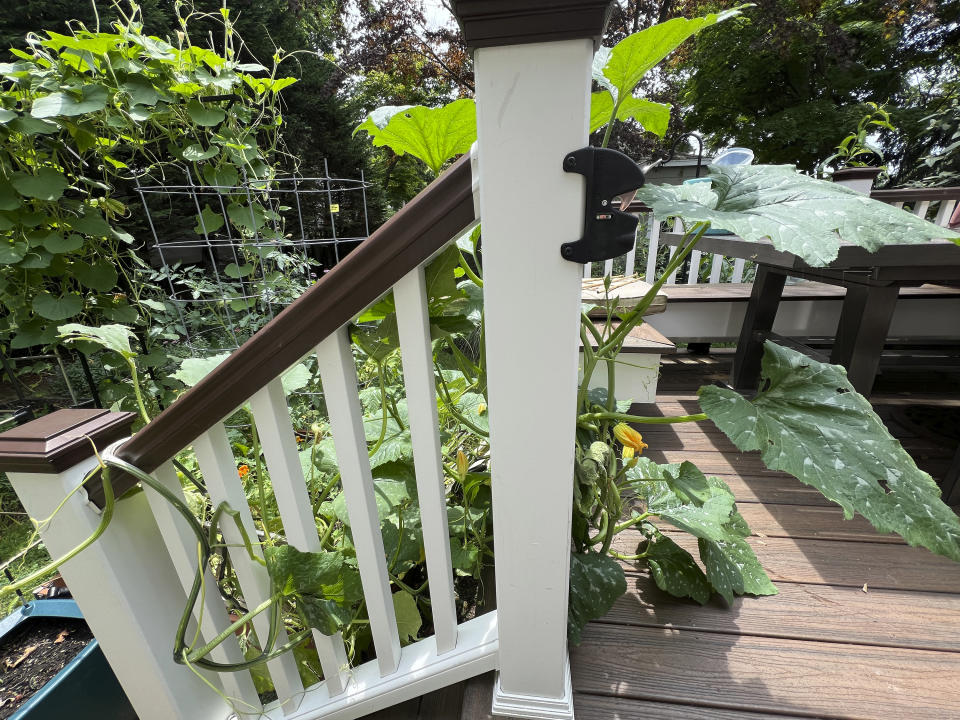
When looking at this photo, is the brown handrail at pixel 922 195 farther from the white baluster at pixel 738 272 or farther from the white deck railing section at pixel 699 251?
the white baluster at pixel 738 272

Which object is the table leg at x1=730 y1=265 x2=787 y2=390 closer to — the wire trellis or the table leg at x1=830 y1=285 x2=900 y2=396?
the table leg at x1=830 y1=285 x2=900 y2=396

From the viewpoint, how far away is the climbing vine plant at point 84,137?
3.69 feet

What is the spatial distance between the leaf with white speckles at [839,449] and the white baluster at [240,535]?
80 cm

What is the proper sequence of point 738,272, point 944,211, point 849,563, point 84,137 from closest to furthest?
point 849,563
point 84,137
point 944,211
point 738,272

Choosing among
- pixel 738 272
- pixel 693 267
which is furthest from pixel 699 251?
pixel 738 272

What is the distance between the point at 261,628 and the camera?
0.79 meters

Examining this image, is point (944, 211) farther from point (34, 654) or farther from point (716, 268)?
point (34, 654)

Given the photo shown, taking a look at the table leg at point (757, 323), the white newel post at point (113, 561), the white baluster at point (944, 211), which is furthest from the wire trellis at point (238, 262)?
the white baluster at point (944, 211)

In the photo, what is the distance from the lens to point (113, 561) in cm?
67

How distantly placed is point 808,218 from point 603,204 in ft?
0.91

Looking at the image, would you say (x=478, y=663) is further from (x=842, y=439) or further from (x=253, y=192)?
(x=253, y=192)

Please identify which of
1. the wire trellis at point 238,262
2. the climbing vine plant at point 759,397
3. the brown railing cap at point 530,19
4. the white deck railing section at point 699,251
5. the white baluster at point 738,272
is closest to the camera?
the brown railing cap at point 530,19

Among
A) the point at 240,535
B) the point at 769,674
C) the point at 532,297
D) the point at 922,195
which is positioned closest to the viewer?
the point at 532,297

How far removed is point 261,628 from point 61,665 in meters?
0.59
